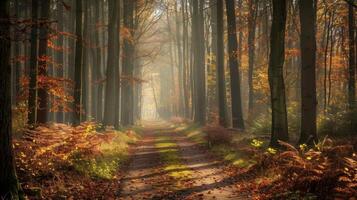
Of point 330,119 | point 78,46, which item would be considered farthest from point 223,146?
point 78,46

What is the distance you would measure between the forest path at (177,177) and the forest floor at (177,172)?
0.03 metres

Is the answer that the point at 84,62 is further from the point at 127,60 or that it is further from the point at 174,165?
the point at 174,165

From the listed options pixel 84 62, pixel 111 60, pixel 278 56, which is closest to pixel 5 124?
pixel 278 56

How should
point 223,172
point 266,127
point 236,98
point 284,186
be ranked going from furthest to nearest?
point 236,98, point 266,127, point 223,172, point 284,186

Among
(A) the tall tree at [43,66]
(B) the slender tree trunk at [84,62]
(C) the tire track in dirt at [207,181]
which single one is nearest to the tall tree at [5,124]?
(C) the tire track in dirt at [207,181]

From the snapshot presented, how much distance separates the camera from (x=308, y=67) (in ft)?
48.2

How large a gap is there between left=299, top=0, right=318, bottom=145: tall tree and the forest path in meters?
3.39

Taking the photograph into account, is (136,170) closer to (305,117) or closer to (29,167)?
(29,167)

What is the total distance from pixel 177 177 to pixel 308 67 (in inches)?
244

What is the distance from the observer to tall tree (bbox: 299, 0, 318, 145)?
47.4 feet

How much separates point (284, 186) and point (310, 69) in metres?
6.21

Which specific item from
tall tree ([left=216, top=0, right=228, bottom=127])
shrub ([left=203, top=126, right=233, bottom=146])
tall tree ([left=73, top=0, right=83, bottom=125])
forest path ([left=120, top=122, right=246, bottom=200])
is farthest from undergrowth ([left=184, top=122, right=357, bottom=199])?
tall tree ([left=216, top=0, right=228, bottom=127])

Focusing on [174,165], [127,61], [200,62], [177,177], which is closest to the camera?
[177,177]

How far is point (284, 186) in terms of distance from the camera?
388 inches
